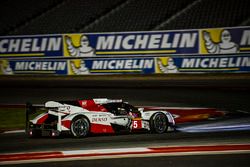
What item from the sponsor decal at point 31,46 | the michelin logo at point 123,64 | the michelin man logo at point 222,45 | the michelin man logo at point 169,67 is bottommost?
the michelin man logo at point 169,67

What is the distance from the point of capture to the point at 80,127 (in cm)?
1104

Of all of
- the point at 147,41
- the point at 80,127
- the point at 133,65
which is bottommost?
the point at 80,127

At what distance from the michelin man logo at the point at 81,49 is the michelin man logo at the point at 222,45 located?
6.53 meters

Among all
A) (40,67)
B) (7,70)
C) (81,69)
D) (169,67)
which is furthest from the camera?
(7,70)

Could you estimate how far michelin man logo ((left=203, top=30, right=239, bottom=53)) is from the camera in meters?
24.7

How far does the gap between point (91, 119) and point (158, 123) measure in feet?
5.46

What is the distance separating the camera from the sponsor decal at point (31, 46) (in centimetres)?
2888

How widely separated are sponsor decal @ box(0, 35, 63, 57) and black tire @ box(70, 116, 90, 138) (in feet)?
59.0

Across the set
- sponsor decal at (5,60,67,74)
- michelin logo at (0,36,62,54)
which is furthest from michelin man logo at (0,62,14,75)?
michelin logo at (0,36,62,54)

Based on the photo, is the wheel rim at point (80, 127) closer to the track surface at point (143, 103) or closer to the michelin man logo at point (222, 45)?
the track surface at point (143, 103)

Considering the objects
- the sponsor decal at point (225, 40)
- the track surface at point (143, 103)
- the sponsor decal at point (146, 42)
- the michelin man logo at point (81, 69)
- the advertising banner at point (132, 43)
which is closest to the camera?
the track surface at point (143, 103)

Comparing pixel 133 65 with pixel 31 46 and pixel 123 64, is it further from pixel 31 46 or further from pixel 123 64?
pixel 31 46

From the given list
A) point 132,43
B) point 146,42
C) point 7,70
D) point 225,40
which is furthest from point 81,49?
point 225,40

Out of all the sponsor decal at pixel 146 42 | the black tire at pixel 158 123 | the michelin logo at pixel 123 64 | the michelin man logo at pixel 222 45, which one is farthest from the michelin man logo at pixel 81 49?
the black tire at pixel 158 123
